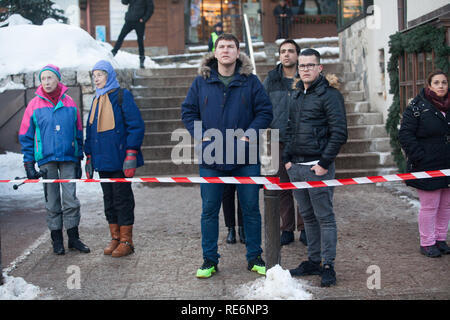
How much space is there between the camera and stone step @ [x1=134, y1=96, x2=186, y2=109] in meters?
11.0

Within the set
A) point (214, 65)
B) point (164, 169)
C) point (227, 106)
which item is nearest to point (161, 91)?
point (164, 169)

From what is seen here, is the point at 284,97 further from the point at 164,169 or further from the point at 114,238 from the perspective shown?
the point at 164,169

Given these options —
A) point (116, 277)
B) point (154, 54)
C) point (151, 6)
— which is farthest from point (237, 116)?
point (154, 54)

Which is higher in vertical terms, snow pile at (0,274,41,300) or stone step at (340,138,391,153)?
stone step at (340,138,391,153)

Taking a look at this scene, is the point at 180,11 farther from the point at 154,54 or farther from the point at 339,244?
the point at 339,244

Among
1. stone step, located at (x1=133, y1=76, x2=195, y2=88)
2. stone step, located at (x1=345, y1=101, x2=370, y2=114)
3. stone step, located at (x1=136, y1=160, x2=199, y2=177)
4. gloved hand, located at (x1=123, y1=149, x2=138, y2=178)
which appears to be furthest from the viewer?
stone step, located at (x1=133, y1=76, x2=195, y2=88)

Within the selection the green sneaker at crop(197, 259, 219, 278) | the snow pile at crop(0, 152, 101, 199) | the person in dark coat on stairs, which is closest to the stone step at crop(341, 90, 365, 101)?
the snow pile at crop(0, 152, 101, 199)

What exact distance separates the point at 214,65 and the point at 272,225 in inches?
59.5

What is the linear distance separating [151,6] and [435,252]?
30.0 feet

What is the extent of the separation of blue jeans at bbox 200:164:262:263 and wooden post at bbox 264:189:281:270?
486 mm

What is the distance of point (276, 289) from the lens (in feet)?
13.2

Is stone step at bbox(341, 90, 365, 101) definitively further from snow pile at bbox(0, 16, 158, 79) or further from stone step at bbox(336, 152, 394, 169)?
snow pile at bbox(0, 16, 158, 79)

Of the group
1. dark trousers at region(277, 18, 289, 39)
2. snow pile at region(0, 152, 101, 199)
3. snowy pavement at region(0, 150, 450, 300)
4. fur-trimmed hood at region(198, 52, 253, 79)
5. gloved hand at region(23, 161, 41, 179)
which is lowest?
snowy pavement at region(0, 150, 450, 300)

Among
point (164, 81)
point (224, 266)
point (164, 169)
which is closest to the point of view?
point (224, 266)
